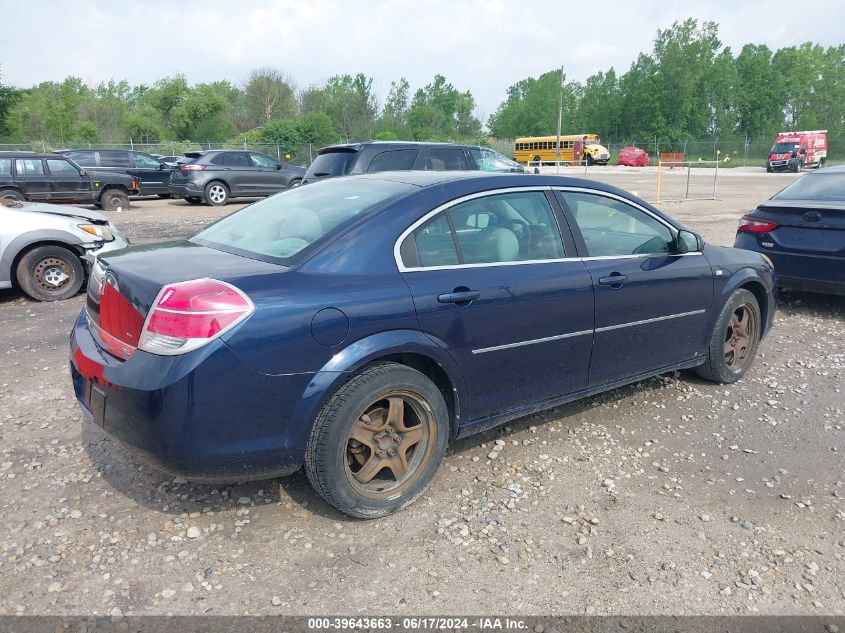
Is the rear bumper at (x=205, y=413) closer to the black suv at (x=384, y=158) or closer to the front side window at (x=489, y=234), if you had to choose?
the front side window at (x=489, y=234)

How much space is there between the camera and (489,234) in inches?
140

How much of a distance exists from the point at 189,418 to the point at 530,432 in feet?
7.25

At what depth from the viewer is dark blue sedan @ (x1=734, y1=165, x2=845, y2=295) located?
6.41 metres

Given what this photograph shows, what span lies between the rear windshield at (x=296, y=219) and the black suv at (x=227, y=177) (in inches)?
578

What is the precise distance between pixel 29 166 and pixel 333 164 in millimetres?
9609

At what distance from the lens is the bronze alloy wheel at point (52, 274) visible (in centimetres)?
738

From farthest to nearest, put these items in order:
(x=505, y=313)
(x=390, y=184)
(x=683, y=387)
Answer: (x=683, y=387), (x=390, y=184), (x=505, y=313)

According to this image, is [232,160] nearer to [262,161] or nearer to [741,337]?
[262,161]

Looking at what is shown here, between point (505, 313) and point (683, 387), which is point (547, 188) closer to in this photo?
point (505, 313)

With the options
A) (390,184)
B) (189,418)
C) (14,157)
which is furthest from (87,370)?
(14,157)

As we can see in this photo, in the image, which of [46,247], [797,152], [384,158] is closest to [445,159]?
[384,158]

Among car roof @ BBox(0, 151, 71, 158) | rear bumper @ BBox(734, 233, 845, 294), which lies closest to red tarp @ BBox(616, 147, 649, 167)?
car roof @ BBox(0, 151, 71, 158)

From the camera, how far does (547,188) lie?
12.7 feet

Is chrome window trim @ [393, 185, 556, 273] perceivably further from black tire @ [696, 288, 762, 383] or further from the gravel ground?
black tire @ [696, 288, 762, 383]
